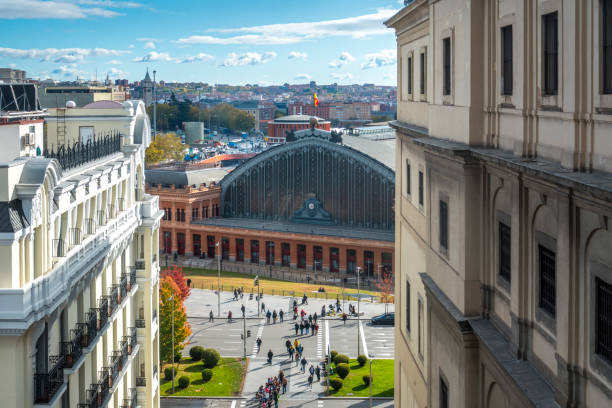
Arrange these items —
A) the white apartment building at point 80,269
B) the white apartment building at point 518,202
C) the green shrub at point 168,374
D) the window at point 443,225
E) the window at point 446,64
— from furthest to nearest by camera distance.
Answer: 1. the green shrub at point 168,374
2. the window at point 446,64
3. the window at point 443,225
4. the white apartment building at point 80,269
5. the white apartment building at point 518,202

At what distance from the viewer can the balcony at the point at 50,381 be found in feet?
68.8

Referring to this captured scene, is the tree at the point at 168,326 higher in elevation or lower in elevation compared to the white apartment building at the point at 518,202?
lower

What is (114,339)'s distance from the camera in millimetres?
31562

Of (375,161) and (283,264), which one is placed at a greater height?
(375,161)

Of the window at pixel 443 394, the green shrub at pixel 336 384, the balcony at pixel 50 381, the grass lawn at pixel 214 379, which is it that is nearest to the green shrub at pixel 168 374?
the grass lawn at pixel 214 379

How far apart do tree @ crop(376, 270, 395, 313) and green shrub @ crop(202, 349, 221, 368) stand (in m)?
20.5

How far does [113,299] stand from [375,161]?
A: 74084 mm

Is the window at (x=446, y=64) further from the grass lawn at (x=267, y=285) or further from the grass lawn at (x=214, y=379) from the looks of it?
the grass lawn at (x=267, y=285)

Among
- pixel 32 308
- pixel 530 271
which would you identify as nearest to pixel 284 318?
pixel 32 308

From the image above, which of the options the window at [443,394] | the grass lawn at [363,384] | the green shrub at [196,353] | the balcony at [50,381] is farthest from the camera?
the green shrub at [196,353]

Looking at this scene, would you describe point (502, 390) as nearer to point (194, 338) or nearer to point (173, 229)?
point (194, 338)

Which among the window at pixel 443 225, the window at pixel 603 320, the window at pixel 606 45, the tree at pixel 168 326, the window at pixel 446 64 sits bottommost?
the tree at pixel 168 326

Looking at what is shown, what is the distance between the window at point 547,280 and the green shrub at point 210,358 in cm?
4500

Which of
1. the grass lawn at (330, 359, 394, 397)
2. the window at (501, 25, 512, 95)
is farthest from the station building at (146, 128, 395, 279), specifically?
the window at (501, 25, 512, 95)
